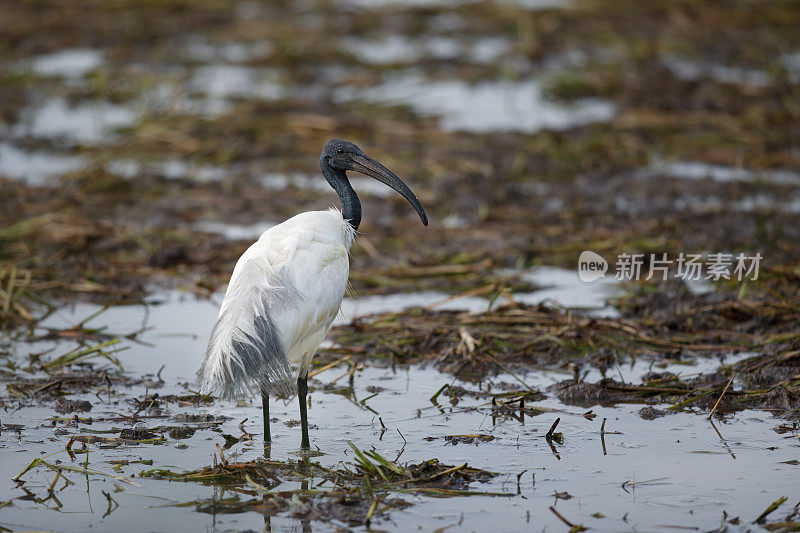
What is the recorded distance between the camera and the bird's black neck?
6926mm

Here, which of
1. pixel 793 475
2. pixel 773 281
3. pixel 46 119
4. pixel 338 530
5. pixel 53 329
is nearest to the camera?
pixel 338 530

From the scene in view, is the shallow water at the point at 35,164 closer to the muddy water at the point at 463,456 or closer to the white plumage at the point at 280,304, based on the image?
the muddy water at the point at 463,456

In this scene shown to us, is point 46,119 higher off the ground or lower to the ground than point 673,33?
lower

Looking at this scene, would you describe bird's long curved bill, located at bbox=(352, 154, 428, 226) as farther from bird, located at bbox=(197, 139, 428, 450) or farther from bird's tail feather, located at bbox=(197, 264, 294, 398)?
bird's tail feather, located at bbox=(197, 264, 294, 398)

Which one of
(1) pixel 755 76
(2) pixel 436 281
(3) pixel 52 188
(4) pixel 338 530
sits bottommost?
(4) pixel 338 530

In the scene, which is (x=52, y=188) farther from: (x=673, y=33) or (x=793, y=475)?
(x=673, y=33)

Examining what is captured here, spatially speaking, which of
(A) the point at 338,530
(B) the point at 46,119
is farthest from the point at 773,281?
(B) the point at 46,119

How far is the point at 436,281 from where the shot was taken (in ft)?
30.2

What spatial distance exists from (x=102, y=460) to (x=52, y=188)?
21.6 feet

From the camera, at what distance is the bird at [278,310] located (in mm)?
5742

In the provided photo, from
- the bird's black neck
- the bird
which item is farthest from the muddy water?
the bird's black neck

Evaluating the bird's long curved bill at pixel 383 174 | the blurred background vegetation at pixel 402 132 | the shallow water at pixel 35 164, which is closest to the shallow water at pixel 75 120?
the blurred background vegetation at pixel 402 132

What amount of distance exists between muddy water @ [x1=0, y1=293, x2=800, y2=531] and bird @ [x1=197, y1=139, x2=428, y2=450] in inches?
15.0

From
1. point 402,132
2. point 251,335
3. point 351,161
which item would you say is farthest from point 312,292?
point 402,132
